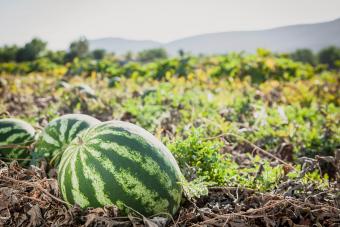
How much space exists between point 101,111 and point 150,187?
13.1ft

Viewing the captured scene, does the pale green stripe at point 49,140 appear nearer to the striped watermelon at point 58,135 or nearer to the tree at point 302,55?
the striped watermelon at point 58,135

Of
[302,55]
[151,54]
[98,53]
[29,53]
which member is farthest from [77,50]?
[302,55]

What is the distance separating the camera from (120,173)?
6.87ft

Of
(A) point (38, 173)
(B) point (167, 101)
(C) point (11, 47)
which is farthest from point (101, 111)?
(C) point (11, 47)

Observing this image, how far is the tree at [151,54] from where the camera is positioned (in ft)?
135

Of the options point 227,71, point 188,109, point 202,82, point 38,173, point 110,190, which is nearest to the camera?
point 110,190

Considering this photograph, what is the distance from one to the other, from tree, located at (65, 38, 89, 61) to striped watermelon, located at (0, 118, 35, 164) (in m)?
27.2

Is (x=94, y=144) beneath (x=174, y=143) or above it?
above

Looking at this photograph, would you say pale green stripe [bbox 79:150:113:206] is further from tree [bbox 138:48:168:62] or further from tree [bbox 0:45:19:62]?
tree [bbox 138:48:168:62]

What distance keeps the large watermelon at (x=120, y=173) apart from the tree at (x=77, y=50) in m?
28.7

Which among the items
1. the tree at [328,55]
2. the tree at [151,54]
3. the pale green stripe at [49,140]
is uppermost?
the pale green stripe at [49,140]

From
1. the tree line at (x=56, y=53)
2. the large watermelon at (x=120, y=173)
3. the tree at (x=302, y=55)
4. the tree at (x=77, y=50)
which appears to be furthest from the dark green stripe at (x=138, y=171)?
the tree at (x=302, y=55)

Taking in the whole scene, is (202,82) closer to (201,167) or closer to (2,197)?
(201,167)

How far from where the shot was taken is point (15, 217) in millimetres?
2180
